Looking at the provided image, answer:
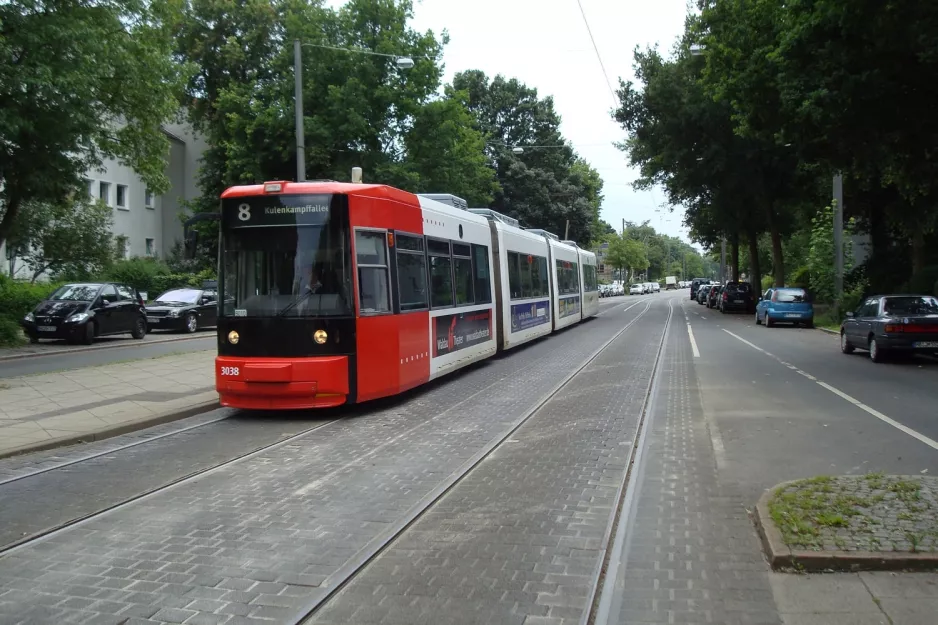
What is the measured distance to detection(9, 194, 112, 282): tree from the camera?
1175 inches

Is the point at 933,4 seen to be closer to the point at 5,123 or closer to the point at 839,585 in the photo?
the point at 839,585

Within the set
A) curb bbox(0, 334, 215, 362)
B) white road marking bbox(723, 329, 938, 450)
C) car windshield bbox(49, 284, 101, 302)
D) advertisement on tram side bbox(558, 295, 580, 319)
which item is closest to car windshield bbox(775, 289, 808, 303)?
advertisement on tram side bbox(558, 295, 580, 319)

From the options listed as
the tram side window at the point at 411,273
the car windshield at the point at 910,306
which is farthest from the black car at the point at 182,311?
the car windshield at the point at 910,306

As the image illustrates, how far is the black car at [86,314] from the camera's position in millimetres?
21141

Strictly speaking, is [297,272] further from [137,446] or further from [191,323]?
[191,323]

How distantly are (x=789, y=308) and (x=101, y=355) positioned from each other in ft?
77.4

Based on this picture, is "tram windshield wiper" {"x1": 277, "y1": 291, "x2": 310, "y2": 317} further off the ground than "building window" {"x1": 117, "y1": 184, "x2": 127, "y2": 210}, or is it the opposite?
"building window" {"x1": 117, "y1": 184, "x2": 127, "y2": 210}

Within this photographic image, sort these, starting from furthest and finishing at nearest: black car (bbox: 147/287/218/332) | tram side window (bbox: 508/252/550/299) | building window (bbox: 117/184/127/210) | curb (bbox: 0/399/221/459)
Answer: building window (bbox: 117/184/127/210) → black car (bbox: 147/287/218/332) → tram side window (bbox: 508/252/550/299) → curb (bbox: 0/399/221/459)

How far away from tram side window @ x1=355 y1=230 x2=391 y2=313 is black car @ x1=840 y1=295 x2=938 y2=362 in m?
11.7

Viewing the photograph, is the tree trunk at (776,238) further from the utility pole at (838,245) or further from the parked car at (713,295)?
the parked car at (713,295)

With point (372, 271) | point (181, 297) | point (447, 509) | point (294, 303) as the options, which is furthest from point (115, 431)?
point (181, 297)

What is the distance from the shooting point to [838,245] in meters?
30.1

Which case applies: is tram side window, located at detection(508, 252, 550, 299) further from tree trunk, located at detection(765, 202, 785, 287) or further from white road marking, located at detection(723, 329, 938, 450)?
tree trunk, located at detection(765, 202, 785, 287)

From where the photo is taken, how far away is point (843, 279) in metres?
32.6
